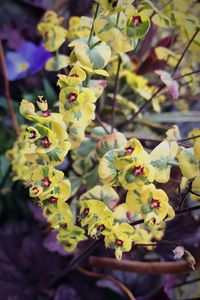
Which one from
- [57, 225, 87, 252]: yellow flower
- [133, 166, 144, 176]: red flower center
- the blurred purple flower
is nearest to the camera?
[133, 166, 144, 176]: red flower center

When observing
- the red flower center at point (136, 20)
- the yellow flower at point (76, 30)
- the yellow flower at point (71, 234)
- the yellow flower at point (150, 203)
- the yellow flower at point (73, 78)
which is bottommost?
the yellow flower at point (71, 234)

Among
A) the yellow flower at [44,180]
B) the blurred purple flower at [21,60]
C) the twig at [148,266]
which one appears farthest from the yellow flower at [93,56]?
the blurred purple flower at [21,60]

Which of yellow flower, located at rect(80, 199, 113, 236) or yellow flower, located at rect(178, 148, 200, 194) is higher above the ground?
yellow flower, located at rect(178, 148, 200, 194)

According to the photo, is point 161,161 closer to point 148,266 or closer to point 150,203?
point 150,203

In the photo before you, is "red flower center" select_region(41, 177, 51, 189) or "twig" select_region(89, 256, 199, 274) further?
"twig" select_region(89, 256, 199, 274)

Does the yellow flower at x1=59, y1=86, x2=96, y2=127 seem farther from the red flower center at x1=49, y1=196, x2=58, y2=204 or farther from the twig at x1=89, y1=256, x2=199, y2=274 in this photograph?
the twig at x1=89, y1=256, x2=199, y2=274

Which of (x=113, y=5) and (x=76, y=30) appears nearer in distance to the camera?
(x=113, y=5)

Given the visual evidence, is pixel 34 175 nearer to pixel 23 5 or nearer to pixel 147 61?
pixel 147 61

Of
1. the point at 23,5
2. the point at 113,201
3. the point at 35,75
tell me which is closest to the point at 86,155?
the point at 113,201

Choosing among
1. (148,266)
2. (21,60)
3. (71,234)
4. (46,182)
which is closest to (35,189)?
(46,182)

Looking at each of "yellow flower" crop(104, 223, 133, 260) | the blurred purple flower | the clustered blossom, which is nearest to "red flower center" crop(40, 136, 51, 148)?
the clustered blossom

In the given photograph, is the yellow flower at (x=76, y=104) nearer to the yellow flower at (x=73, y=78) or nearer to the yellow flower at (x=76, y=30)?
the yellow flower at (x=73, y=78)

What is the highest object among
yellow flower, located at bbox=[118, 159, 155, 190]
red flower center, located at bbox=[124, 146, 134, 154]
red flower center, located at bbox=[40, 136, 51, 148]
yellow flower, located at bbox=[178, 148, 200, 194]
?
red flower center, located at bbox=[40, 136, 51, 148]
